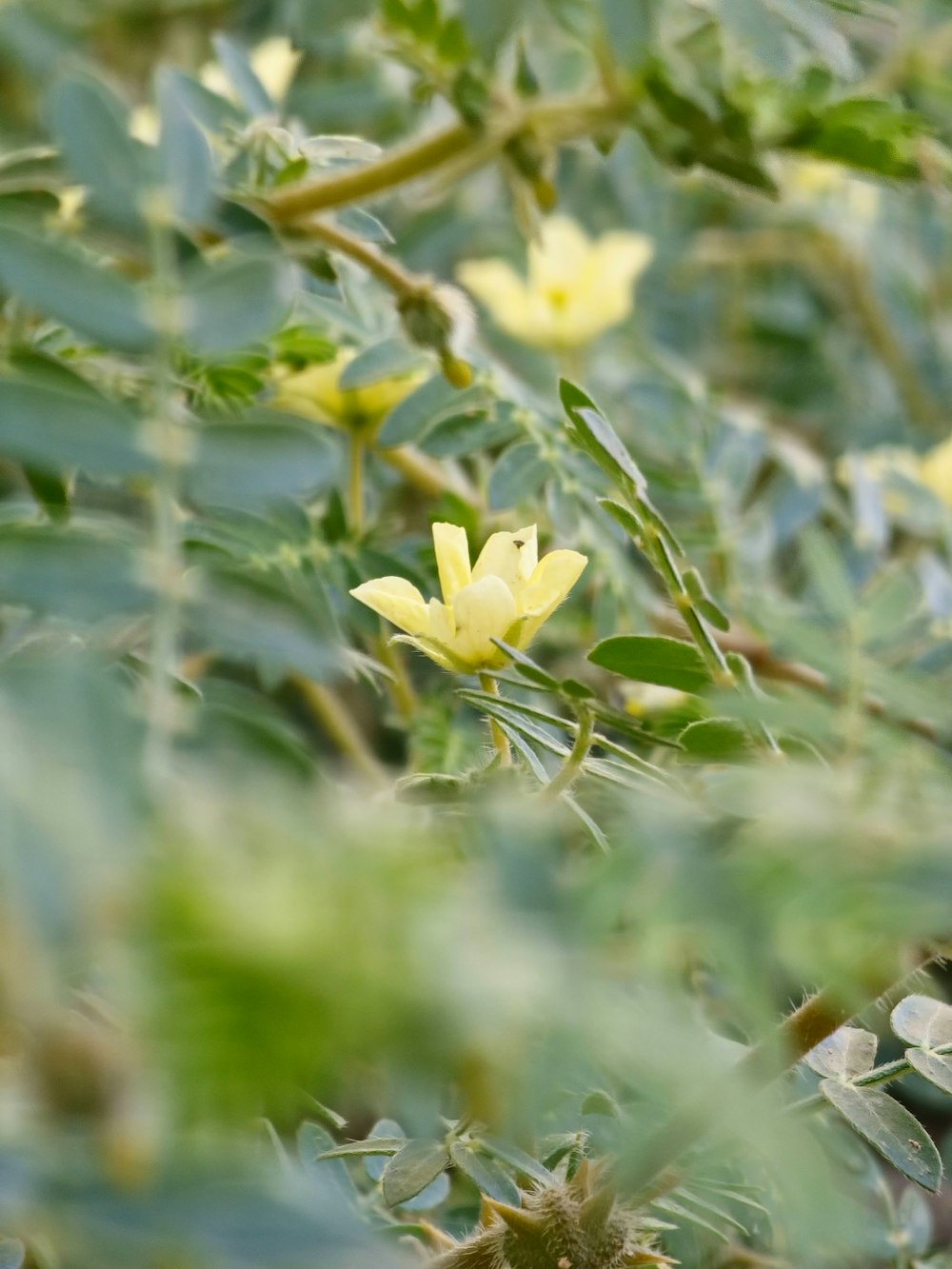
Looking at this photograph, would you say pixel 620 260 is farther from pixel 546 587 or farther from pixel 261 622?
pixel 261 622

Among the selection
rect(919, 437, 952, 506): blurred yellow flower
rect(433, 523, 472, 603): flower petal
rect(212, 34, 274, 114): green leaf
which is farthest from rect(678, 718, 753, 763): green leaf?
rect(919, 437, 952, 506): blurred yellow flower

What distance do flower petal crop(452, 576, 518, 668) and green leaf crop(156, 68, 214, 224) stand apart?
182 millimetres

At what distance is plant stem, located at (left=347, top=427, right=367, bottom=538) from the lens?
29.3 inches

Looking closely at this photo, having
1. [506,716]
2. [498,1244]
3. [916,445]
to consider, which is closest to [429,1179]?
[498,1244]

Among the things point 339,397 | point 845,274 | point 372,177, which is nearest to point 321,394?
point 339,397

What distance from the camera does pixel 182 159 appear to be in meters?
0.37

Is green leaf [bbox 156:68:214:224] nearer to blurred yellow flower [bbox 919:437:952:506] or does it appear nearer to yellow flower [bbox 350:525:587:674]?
yellow flower [bbox 350:525:587:674]

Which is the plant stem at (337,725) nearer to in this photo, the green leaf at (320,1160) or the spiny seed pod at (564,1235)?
the green leaf at (320,1160)

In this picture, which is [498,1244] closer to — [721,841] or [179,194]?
[721,841]

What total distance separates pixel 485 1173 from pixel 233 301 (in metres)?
0.35

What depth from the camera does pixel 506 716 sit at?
48 centimetres

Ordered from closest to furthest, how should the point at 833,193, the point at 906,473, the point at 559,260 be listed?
the point at 906,473
the point at 559,260
the point at 833,193

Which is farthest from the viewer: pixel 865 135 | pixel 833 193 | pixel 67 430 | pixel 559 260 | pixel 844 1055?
pixel 833 193

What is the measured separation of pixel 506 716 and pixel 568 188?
1106 millimetres
